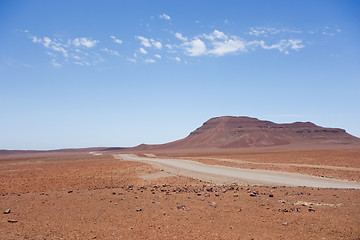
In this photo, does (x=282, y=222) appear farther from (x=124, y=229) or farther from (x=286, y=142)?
(x=286, y=142)

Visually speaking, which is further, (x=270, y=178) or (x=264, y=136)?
(x=264, y=136)

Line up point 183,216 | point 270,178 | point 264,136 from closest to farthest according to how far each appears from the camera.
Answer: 1. point 183,216
2. point 270,178
3. point 264,136

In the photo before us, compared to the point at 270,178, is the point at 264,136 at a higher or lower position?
higher

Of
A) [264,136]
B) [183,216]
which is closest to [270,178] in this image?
[183,216]

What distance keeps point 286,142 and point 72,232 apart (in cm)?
16140

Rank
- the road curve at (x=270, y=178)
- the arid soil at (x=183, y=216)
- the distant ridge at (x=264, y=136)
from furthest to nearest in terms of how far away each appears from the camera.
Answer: the distant ridge at (x=264, y=136) → the road curve at (x=270, y=178) → the arid soil at (x=183, y=216)

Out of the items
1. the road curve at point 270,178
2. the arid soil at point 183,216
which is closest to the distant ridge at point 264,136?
the road curve at point 270,178

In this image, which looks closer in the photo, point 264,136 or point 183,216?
point 183,216

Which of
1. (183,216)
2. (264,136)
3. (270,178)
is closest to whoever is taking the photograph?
(183,216)

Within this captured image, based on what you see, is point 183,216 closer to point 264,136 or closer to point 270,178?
point 270,178

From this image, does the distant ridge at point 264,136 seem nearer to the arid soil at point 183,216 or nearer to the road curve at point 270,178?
the road curve at point 270,178

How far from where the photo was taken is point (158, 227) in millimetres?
7848

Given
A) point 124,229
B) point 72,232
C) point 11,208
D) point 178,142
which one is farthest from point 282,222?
point 178,142

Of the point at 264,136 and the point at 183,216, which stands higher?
the point at 264,136
